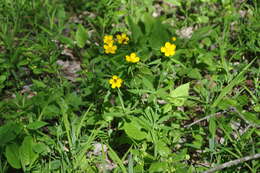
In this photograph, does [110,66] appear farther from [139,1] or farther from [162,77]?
[139,1]

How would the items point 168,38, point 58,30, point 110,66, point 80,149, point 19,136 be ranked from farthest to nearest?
point 58,30, point 168,38, point 110,66, point 19,136, point 80,149

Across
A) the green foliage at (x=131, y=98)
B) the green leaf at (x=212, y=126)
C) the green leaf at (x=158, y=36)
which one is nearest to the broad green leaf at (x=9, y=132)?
the green foliage at (x=131, y=98)

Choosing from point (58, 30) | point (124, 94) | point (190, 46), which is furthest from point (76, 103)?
point (190, 46)

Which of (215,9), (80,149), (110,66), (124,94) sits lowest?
(80,149)

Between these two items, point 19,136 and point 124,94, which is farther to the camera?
point 124,94

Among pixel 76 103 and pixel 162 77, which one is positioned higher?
pixel 162 77

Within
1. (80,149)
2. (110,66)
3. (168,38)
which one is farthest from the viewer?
(168,38)

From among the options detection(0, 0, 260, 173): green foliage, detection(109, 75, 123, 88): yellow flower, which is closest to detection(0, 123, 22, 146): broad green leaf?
detection(0, 0, 260, 173): green foliage
